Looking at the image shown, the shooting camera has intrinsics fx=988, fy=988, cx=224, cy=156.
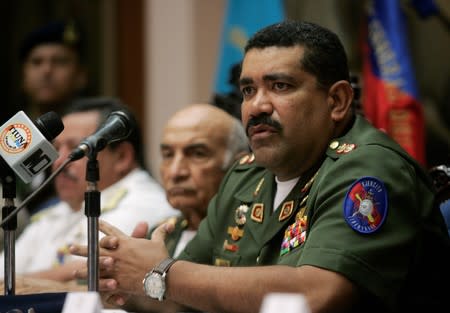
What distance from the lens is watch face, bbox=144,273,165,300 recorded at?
106 inches

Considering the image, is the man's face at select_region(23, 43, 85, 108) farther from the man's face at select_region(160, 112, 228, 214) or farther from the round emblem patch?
the round emblem patch

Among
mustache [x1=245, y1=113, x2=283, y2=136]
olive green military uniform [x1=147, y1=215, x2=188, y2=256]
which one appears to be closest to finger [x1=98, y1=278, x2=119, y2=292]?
mustache [x1=245, y1=113, x2=283, y2=136]

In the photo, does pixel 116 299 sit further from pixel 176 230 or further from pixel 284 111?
pixel 176 230

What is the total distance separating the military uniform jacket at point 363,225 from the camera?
8.45ft

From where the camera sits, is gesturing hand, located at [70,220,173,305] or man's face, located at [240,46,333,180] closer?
gesturing hand, located at [70,220,173,305]

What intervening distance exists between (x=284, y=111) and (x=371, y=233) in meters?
0.50

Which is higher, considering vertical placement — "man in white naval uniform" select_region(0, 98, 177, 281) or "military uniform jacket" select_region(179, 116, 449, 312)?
"military uniform jacket" select_region(179, 116, 449, 312)

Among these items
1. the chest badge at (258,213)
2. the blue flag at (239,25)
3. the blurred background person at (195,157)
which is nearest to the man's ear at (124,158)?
the blurred background person at (195,157)

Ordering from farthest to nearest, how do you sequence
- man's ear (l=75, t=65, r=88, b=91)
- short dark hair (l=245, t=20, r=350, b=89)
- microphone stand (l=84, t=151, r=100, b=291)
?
man's ear (l=75, t=65, r=88, b=91) → short dark hair (l=245, t=20, r=350, b=89) → microphone stand (l=84, t=151, r=100, b=291)

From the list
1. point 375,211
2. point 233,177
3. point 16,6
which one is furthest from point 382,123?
point 16,6

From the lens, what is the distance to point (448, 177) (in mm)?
2998

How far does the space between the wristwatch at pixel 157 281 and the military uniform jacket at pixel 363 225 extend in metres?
0.34

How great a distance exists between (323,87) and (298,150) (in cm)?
20

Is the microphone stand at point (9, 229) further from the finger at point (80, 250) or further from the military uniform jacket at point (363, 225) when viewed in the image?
the military uniform jacket at point (363, 225)
